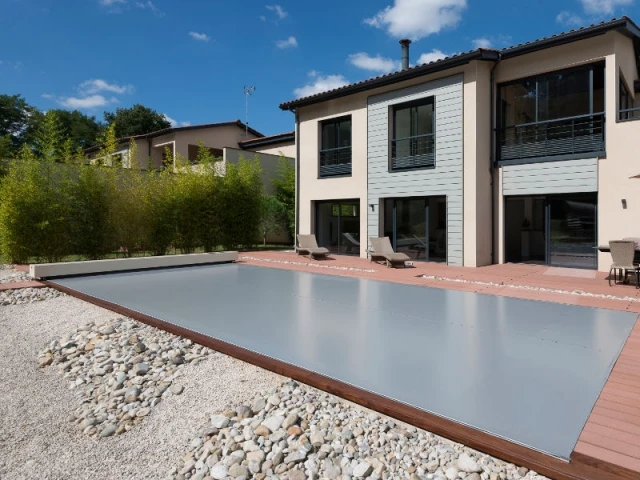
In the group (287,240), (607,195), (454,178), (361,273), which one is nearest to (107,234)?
(361,273)

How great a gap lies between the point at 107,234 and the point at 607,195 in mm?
13457

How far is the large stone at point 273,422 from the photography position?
2.91 meters

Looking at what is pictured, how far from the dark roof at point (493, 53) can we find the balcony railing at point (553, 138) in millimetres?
1850

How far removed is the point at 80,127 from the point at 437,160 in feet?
137

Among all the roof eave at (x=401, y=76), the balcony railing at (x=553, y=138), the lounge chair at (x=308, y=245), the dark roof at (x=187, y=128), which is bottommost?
the lounge chair at (x=308, y=245)

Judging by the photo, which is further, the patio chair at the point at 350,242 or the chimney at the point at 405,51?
the patio chair at the point at 350,242

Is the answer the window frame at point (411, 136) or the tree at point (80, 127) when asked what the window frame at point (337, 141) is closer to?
the window frame at point (411, 136)

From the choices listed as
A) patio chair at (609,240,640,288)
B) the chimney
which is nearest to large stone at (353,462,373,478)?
patio chair at (609,240,640,288)

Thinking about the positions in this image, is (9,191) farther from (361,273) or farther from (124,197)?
(361,273)

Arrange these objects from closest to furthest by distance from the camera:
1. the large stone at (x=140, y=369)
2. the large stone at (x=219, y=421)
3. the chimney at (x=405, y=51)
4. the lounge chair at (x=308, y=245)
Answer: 1. the large stone at (x=219, y=421)
2. the large stone at (x=140, y=369)
3. the lounge chair at (x=308, y=245)
4. the chimney at (x=405, y=51)

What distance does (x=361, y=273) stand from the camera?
10.2 meters

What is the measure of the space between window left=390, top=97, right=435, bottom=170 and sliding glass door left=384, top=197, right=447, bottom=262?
44.3 inches

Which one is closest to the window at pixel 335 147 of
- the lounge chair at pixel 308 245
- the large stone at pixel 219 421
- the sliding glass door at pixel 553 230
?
the lounge chair at pixel 308 245

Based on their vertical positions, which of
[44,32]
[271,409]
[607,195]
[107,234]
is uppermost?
[44,32]
